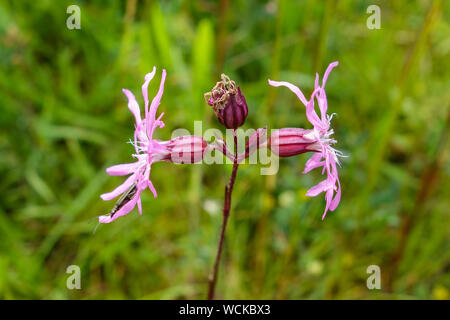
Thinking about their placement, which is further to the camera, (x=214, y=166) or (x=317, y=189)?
(x=214, y=166)

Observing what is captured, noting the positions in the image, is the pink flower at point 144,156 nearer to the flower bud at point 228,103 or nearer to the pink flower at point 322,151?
the flower bud at point 228,103

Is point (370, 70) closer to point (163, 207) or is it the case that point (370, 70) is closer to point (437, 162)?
point (437, 162)

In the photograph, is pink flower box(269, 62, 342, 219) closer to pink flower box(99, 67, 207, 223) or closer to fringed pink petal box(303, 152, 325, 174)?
fringed pink petal box(303, 152, 325, 174)

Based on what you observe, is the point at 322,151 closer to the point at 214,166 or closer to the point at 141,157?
the point at 141,157

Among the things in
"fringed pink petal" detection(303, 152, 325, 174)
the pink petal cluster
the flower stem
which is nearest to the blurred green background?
the flower stem

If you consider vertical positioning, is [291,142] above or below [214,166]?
below

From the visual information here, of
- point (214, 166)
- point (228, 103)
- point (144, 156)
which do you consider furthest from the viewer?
point (214, 166)

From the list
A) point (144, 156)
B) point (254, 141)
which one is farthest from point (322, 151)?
point (144, 156)

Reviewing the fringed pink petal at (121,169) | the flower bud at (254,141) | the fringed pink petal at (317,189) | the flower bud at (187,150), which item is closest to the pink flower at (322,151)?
the fringed pink petal at (317,189)
